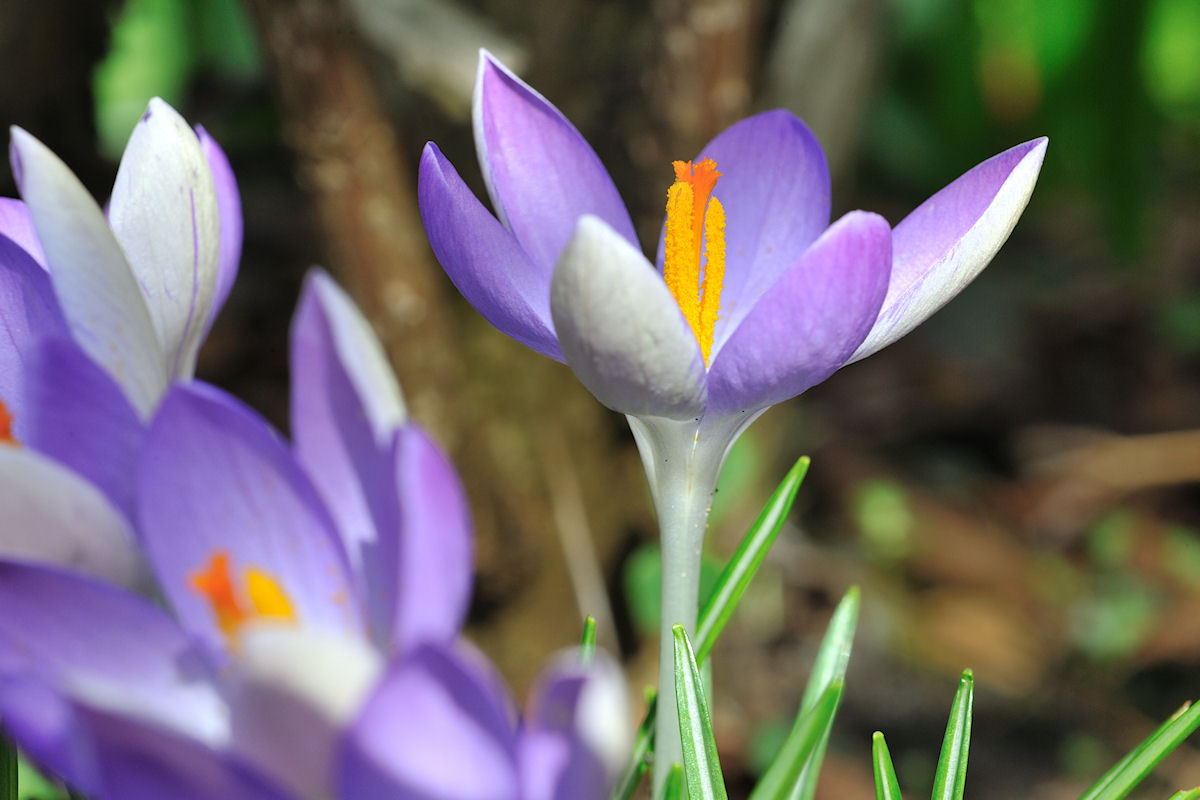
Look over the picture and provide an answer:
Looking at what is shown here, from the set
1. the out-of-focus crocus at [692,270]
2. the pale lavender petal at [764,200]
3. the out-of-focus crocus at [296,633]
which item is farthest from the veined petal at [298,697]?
the pale lavender petal at [764,200]

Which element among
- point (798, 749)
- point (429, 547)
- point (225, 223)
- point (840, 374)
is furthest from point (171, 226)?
point (840, 374)

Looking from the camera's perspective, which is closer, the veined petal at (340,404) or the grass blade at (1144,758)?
the veined petal at (340,404)

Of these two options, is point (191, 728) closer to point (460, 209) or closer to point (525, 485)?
point (460, 209)

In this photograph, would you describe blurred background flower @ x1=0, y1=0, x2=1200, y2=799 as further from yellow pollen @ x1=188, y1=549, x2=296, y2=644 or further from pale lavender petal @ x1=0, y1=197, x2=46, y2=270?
yellow pollen @ x1=188, y1=549, x2=296, y2=644

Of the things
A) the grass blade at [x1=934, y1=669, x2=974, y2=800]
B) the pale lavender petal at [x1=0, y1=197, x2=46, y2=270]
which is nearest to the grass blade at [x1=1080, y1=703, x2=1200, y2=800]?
the grass blade at [x1=934, y1=669, x2=974, y2=800]

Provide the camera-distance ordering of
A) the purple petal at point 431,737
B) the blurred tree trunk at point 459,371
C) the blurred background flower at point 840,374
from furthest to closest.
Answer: the blurred background flower at point 840,374 → the blurred tree trunk at point 459,371 → the purple petal at point 431,737

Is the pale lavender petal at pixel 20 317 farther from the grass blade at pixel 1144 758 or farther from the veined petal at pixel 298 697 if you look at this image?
the grass blade at pixel 1144 758

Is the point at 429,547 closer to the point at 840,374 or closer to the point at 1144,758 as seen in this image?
the point at 1144,758
